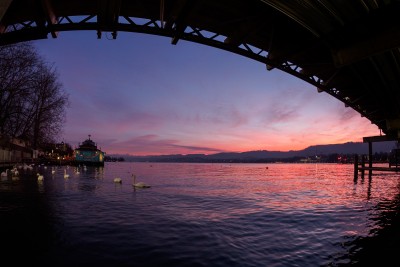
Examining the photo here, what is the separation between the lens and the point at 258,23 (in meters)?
12.5

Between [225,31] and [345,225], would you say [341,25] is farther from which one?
[345,225]

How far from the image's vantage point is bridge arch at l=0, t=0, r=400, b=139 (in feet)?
32.1

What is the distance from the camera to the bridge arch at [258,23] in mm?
9771

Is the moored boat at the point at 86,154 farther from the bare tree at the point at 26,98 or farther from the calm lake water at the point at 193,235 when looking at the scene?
the calm lake water at the point at 193,235

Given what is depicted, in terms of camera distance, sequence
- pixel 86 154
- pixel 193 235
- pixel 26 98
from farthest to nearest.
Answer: pixel 86 154 → pixel 26 98 → pixel 193 235

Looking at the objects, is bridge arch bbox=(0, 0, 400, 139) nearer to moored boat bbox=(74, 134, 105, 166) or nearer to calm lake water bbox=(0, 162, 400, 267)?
calm lake water bbox=(0, 162, 400, 267)

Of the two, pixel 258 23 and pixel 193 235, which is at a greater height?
pixel 258 23

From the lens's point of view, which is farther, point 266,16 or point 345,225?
point 345,225

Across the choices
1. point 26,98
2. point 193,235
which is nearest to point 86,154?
point 26,98

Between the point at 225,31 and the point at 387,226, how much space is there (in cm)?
1158

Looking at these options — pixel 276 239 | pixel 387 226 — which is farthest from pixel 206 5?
pixel 387 226

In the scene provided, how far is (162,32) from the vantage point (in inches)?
474

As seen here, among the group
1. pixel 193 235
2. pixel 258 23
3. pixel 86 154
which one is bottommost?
pixel 193 235

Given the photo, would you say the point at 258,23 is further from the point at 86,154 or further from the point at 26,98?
the point at 86,154
